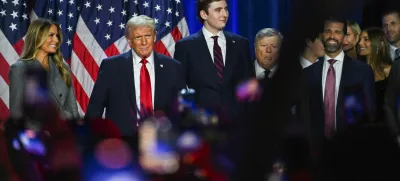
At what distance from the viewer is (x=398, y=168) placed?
0.70m

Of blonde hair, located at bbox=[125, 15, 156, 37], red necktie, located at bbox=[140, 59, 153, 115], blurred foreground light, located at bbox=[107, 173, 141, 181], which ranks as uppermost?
blonde hair, located at bbox=[125, 15, 156, 37]

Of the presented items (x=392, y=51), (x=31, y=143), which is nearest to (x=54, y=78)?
(x=392, y=51)

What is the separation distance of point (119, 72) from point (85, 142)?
2264 mm

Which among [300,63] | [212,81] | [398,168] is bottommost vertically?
[212,81]

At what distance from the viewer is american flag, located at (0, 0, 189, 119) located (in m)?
4.70

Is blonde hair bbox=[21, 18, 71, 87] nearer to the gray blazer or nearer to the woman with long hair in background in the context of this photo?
the gray blazer

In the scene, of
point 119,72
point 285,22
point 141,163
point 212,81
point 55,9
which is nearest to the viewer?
point 285,22

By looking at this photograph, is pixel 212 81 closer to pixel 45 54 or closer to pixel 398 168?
pixel 45 54

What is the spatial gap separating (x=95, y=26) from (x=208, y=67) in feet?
5.54


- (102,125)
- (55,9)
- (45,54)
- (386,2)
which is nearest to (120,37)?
(55,9)

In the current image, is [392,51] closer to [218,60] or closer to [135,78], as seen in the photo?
[218,60]

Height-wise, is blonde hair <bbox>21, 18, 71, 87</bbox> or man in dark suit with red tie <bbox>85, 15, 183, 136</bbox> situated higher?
blonde hair <bbox>21, 18, 71, 87</bbox>

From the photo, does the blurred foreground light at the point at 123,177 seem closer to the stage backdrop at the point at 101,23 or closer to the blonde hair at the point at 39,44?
the blonde hair at the point at 39,44

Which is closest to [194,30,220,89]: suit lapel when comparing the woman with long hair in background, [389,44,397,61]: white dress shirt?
the woman with long hair in background
